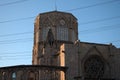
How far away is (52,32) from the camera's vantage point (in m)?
52.0

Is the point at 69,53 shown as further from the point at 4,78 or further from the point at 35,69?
the point at 4,78

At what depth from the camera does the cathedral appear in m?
37.4

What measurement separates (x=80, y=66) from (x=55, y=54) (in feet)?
22.9

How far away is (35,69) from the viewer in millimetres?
36469

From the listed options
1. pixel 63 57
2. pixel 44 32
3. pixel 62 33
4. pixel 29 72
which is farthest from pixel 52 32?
pixel 29 72

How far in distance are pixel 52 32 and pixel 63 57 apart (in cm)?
1246

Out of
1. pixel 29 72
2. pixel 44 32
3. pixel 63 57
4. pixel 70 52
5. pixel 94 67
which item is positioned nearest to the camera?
pixel 29 72

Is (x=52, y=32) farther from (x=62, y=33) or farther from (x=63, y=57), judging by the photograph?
(x=63, y=57)

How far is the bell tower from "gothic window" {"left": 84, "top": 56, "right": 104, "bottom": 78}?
28.4 ft

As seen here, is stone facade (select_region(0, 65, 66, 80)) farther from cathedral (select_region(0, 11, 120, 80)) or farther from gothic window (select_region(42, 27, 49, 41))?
gothic window (select_region(42, 27, 49, 41))

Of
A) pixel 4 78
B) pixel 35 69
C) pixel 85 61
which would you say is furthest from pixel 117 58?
pixel 4 78

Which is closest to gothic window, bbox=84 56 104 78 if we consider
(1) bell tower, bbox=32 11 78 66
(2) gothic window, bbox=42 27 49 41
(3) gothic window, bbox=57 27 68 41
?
(1) bell tower, bbox=32 11 78 66

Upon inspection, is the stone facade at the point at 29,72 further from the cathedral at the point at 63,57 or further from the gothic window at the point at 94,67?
the gothic window at the point at 94,67

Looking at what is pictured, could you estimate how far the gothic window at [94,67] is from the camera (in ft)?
137
